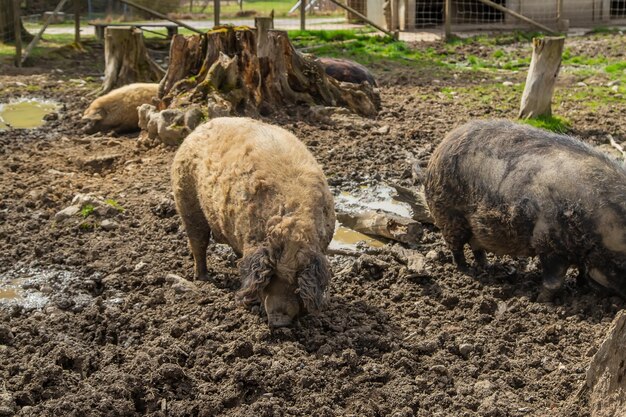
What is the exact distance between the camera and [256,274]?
5.33 meters

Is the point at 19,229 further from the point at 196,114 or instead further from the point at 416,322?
the point at 416,322

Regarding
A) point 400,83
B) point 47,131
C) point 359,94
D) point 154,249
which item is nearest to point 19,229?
point 154,249

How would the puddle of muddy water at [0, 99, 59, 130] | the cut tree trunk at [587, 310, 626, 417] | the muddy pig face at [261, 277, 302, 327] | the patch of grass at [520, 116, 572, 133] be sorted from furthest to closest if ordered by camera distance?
the puddle of muddy water at [0, 99, 59, 130] → the patch of grass at [520, 116, 572, 133] → the muddy pig face at [261, 277, 302, 327] → the cut tree trunk at [587, 310, 626, 417]

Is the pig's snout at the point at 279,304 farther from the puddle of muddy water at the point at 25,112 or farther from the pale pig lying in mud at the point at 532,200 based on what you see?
the puddle of muddy water at the point at 25,112

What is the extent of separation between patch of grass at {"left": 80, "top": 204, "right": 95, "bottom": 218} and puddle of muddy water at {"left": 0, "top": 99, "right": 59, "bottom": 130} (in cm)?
466

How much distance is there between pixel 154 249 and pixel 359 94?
548 cm

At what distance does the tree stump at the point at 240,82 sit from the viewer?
10.8 meters

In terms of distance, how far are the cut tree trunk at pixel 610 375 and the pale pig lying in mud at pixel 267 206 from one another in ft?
5.30

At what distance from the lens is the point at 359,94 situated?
12.1 m

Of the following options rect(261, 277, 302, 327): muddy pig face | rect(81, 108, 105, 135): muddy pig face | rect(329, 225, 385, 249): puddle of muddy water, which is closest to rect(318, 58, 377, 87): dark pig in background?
rect(81, 108, 105, 135): muddy pig face

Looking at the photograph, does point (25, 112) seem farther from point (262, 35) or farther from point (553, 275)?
point (553, 275)

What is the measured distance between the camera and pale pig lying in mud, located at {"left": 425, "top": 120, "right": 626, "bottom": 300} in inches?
234

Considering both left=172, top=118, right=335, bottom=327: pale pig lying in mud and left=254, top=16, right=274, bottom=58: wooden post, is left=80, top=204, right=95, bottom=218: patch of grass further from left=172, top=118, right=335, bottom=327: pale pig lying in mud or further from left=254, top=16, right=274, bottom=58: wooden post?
left=254, top=16, right=274, bottom=58: wooden post

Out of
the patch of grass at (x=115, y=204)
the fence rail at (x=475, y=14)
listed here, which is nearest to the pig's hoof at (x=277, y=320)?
the patch of grass at (x=115, y=204)
